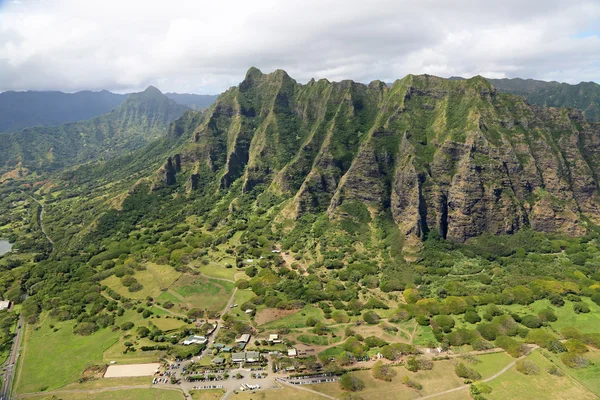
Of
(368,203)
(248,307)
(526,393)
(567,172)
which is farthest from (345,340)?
(567,172)

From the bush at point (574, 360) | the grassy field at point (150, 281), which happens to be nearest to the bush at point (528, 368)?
the bush at point (574, 360)

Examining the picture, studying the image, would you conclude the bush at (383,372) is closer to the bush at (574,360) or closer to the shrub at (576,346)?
the bush at (574,360)

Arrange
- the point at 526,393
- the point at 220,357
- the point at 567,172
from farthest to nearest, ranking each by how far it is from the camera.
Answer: the point at 567,172 → the point at 220,357 → the point at 526,393

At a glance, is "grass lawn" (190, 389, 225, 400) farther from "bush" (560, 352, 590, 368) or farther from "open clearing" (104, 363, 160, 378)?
"bush" (560, 352, 590, 368)

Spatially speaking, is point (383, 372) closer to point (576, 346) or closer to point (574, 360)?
point (574, 360)

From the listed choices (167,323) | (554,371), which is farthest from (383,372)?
(167,323)

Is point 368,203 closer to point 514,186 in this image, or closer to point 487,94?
point 514,186
